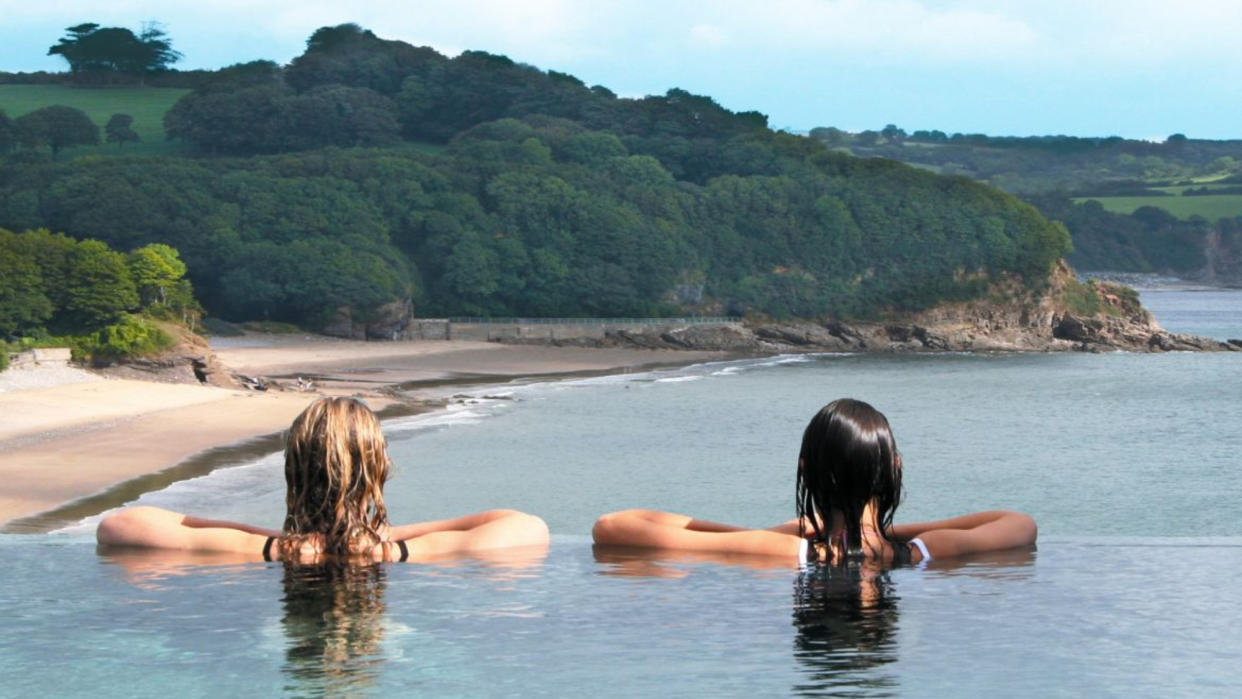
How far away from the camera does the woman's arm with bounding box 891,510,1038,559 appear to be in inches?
306

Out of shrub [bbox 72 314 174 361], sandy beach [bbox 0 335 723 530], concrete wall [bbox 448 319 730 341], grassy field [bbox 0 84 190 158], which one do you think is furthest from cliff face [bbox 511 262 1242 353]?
grassy field [bbox 0 84 190 158]

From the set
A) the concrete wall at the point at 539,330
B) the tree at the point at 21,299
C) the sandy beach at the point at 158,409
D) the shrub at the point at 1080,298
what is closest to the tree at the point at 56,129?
the concrete wall at the point at 539,330

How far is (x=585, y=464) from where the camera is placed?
4062 cm

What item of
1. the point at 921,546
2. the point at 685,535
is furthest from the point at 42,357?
the point at 921,546

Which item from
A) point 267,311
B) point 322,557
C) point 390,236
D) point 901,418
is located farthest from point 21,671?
point 390,236

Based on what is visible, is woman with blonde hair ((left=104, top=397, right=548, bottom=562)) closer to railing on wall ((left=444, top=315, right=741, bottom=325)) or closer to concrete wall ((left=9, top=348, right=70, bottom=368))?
concrete wall ((left=9, top=348, right=70, bottom=368))

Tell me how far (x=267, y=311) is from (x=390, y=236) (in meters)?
16.8

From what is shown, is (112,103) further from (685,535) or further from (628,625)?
(628,625)

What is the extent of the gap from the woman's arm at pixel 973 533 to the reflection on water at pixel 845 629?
0.33 meters

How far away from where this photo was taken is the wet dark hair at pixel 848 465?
20.9 ft

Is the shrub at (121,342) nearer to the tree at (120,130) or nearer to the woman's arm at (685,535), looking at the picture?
the woman's arm at (685,535)

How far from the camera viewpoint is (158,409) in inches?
1743

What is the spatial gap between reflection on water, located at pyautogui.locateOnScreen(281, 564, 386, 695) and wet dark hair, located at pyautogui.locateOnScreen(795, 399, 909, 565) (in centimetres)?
197

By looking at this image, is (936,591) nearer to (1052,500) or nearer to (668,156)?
(1052,500)
